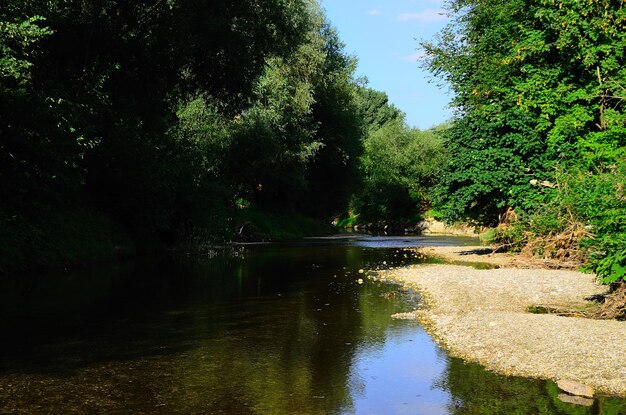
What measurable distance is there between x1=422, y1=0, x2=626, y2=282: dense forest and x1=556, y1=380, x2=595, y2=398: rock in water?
14.7 metres

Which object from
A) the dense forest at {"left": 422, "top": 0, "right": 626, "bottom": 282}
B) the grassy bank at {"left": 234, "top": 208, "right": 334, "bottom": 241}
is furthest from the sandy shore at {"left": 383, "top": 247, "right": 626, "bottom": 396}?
the grassy bank at {"left": 234, "top": 208, "right": 334, "bottom": 241}

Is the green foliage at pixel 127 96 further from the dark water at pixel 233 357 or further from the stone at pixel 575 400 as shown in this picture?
the stone at pixel 575 400

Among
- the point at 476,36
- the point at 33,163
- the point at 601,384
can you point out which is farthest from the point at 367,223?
the point at 601,384

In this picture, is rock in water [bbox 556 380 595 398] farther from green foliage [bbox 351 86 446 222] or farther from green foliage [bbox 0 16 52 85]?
green foliage [bbox 351 86 446 222]

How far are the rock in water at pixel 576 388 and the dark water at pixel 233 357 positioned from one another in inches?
7.9

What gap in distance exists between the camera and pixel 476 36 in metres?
37.4

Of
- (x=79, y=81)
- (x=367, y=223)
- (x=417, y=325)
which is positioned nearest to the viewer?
(x=417, y=325)

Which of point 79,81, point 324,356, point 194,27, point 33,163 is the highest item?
point 194,27

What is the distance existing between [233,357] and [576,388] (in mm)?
5717

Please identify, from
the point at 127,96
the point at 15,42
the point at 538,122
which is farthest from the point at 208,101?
the point at 538,122

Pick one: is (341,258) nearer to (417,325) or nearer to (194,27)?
(194,27)

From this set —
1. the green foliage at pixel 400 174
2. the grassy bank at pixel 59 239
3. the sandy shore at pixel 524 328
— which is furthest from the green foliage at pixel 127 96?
the green foliage at pixel 400 174

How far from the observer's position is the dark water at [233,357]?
8586 mm

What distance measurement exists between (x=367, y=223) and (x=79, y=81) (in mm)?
66032
